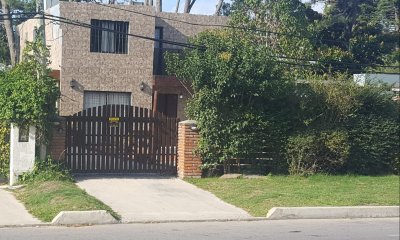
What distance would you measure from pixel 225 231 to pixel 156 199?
131 inches

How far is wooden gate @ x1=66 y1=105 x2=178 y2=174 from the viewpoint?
53.6 feet

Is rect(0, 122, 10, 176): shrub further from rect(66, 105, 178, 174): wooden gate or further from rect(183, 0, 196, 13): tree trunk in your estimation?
rect(183, 0, 196, 13): tree trunk

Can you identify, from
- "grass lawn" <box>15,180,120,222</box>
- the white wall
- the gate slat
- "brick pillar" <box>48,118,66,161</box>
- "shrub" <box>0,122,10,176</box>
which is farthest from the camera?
the gate slat

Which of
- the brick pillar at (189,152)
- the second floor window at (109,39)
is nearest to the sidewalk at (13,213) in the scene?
the brick pillar at (189,152)

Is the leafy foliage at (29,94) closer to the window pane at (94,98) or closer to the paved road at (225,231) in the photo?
the paved road at (225,231)

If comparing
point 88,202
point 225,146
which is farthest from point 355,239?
point 225,146

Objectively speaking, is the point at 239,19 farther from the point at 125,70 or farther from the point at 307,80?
the point at 307,80

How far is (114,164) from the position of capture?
16688mm

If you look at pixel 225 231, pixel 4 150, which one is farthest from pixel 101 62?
pixel 225 231

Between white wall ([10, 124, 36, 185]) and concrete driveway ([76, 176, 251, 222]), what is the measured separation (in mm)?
1273

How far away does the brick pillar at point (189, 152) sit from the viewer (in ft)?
54.7

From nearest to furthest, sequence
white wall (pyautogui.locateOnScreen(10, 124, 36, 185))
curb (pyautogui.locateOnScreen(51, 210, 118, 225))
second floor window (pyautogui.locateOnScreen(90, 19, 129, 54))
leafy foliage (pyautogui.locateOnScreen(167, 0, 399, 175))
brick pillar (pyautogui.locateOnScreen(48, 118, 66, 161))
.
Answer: curb (pyautogui.locateOnScreen(51, 210, 118, 225))
white wall (pyautogui.locateOnScreen(10, 124, 36, 185))
brick pillar (pyautogui.locateOnScreen(48, 118, 66, 161))
leafy foliage (pyautogui.locateOnScreen(167, 0, 399, 175))
second floor window (pyautogui.locateOnScreen(90, 19, 129, 54))

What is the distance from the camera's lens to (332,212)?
42.0ft

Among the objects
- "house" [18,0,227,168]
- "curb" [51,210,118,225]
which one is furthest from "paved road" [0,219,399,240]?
"house" [18,0,227,168]
